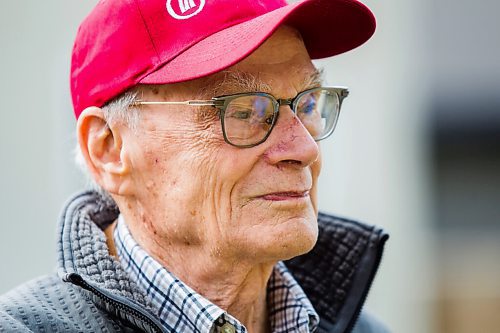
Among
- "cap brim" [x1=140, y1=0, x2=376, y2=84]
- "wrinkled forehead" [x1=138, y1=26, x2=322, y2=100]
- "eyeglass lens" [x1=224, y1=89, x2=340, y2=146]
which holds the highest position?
"cap brim" [x1=140, y1=0, x2=376, y2=84]

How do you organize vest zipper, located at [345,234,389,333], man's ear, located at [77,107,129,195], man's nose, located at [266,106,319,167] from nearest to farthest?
man's nose, located at [266,106,319,167] → man's ear, located at [77,107,129,195] → vest zipper, located at [345,234,389,333]

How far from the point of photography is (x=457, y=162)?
7426 mm

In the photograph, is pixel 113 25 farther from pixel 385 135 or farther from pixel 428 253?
pixel 428 253

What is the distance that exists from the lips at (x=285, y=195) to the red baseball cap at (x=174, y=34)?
360 millimetres

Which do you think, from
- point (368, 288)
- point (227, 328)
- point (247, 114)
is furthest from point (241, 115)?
point (368, 288)

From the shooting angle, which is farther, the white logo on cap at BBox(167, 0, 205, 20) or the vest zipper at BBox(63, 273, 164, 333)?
the white logo on cap at BBox(167, 0, 205, 20)

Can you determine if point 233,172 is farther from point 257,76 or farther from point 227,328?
point 227,328

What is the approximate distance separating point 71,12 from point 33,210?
1.33m

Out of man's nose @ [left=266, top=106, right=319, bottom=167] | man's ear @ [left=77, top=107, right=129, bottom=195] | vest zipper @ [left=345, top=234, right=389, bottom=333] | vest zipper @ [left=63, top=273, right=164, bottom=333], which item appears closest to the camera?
vest zipper @ [left=63, top=273, right=164, bottom=333]

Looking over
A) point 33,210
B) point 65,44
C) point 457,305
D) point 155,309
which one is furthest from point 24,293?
point 457,305

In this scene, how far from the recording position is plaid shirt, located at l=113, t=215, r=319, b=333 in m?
2.46

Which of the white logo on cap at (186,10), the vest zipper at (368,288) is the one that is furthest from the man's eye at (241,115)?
the vest zipper at (368,288)

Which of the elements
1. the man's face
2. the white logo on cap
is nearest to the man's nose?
the man's face

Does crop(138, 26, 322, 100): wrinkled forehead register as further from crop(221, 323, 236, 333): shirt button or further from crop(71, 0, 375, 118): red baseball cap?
crop(221, 323, 236, 333): shirt button
